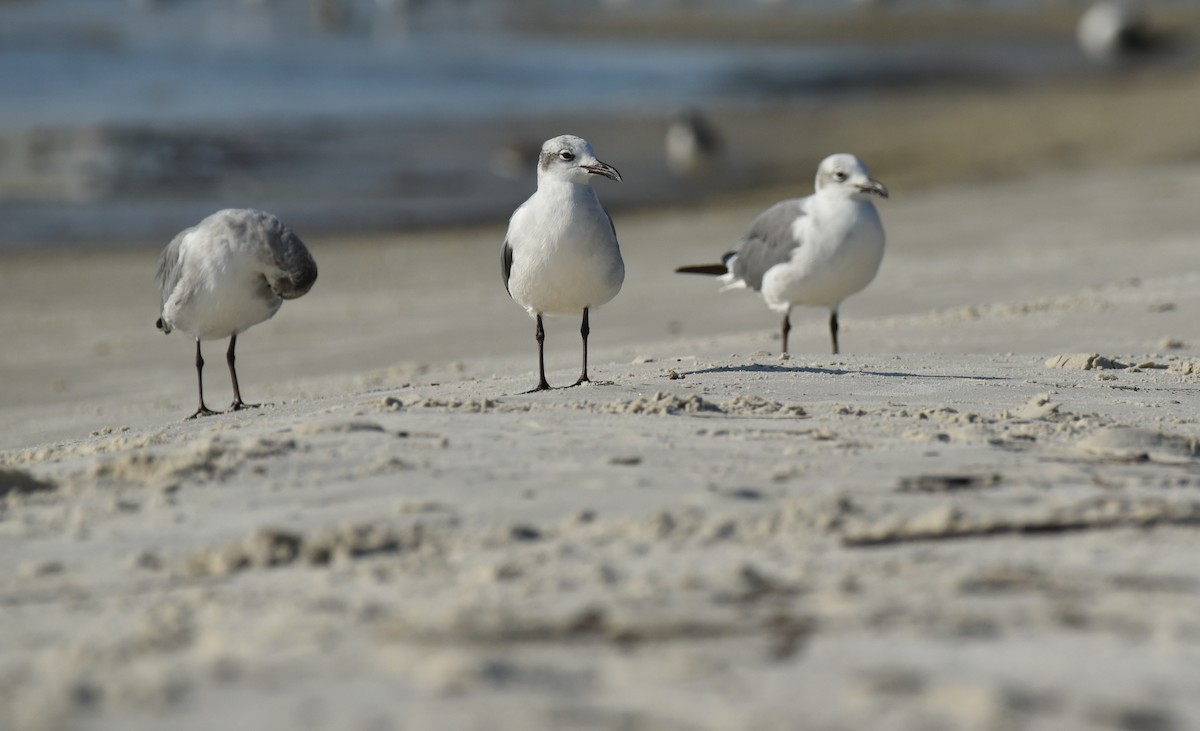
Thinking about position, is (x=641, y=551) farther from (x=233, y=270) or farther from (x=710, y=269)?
(x=710, y=269)

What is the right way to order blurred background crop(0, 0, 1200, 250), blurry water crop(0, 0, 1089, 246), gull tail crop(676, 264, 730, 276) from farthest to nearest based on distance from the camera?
1. blurred background crop(0, 0, 1200, 250)
2. blurry water crop(0, 0, 1089, 246)
3. gull tail crop(676, 264, 730, 276)

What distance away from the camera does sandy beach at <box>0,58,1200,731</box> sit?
9.31ft

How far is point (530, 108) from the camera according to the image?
24.2 m

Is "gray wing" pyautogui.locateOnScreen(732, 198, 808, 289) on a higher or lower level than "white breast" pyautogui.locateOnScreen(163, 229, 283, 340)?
higher

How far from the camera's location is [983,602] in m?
3.26

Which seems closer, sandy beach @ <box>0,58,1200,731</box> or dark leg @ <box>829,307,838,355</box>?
sandy beach @ <box>0,58,1200,731</box>

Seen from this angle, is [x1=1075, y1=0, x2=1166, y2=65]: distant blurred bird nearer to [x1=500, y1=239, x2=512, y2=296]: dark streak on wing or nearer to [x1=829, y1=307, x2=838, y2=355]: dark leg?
[x1=829, y1=307, x2=838, y2=355]: dark leg

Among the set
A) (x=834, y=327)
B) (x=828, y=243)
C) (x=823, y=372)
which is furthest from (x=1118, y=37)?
(x=823, y=372)

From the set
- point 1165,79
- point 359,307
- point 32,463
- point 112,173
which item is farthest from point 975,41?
point 32,463

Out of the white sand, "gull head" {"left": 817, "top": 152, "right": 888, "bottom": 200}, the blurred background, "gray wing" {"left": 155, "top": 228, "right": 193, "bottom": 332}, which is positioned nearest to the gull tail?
"gull head" {"left": 817, "top": 152, "right": 888, "bottom": 200}

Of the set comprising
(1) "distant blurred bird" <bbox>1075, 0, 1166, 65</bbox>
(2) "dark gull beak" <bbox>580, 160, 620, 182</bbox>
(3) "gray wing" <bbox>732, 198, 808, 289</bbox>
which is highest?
(1) "distant blurred bird" <bbox>1075, 0, 1166, 65</bbox>

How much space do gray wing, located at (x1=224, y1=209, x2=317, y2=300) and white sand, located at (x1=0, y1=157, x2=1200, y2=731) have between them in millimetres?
733

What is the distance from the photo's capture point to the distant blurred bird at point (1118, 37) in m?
32.0

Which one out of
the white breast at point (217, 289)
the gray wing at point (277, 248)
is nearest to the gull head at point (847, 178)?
the gray wing at point (277, 248)
